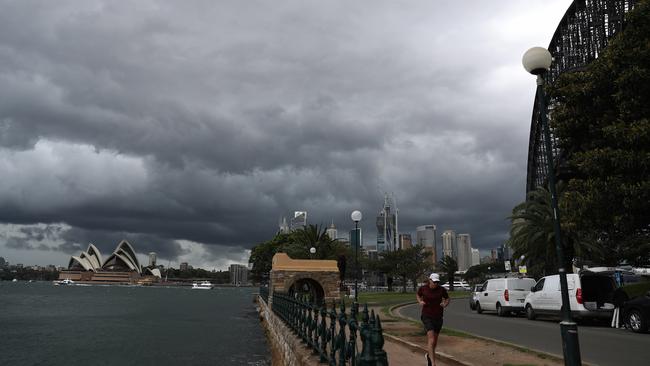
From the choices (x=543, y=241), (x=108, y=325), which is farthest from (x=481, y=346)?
(x=108, y=325)

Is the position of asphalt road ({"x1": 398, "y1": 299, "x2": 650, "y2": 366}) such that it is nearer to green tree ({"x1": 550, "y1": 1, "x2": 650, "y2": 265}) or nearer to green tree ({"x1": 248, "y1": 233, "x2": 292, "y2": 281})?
green tree ({"x1": 550, "y1": 1, "x2": 650, "y2": 265})

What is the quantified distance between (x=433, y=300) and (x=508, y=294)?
17.1 metres

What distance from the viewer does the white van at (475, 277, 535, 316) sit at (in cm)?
2458

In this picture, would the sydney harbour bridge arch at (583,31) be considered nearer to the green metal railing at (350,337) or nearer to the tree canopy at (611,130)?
the tree canopy at (611,130)

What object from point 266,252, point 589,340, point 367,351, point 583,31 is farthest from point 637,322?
point 266,252

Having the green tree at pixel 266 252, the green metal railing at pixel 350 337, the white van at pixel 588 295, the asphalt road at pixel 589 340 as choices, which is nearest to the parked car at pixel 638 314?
the asphalt road at pixel 589 340

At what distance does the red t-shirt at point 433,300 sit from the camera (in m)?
9.45

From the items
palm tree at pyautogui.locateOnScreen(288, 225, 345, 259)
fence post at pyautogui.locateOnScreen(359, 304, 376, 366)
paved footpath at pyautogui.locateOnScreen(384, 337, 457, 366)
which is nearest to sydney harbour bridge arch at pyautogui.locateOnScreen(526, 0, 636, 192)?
palm tree at pyautogui.locateOnScreen(288, 225, 345, 259)

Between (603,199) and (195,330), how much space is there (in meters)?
34.0

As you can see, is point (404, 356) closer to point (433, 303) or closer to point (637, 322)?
point (433, 303)

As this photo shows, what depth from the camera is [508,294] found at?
24.6 meters

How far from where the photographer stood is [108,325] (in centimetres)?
4494

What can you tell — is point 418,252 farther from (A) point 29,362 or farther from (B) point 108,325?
(A) point 29,362

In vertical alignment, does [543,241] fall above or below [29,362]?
above
